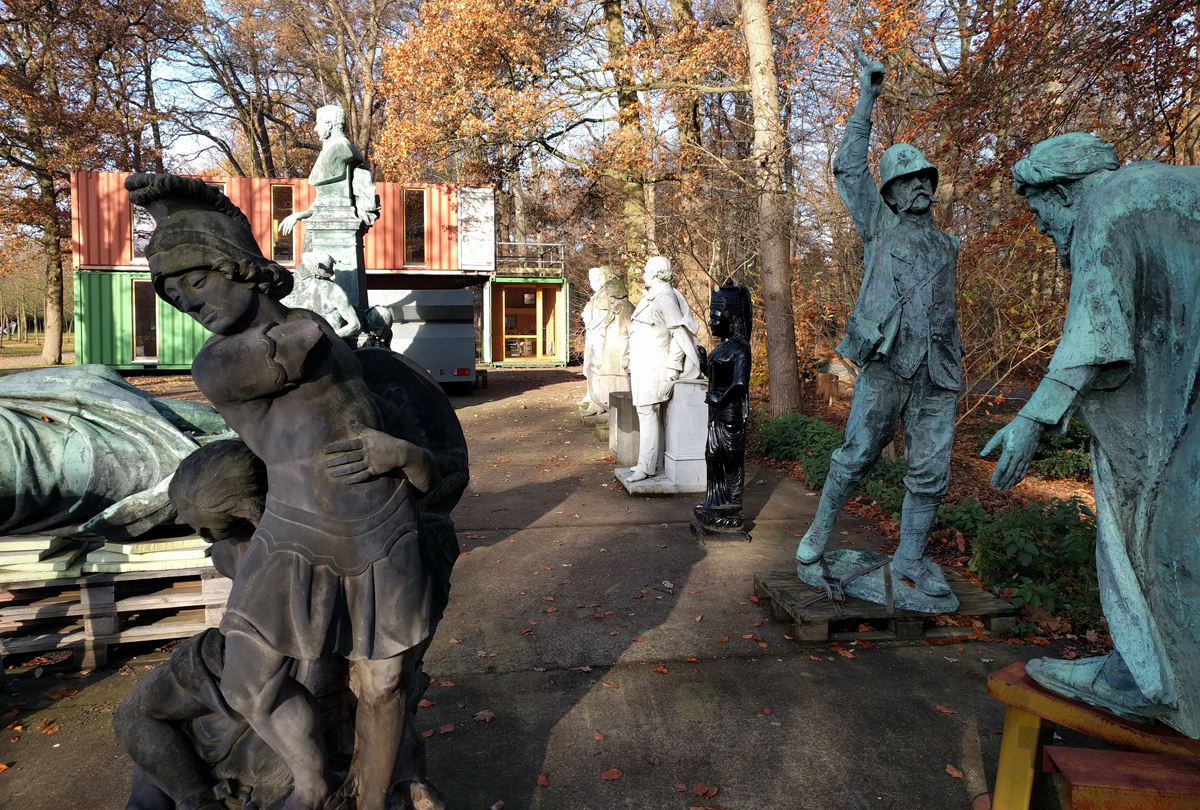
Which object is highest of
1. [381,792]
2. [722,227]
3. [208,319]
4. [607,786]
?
[722,227]

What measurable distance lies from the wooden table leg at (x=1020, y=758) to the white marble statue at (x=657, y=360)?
542 centimetres

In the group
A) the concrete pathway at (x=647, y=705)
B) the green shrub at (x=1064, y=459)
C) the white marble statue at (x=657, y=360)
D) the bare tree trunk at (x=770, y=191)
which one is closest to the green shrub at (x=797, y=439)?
the bare tree trunk at (x=770, y=191)

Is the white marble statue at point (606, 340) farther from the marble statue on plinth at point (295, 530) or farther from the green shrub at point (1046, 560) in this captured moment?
the marble statue on plinth at point (295, 530)

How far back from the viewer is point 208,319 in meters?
1.93

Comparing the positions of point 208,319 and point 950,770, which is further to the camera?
point 950,770

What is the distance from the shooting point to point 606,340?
40.9ft

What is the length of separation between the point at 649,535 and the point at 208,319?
4883 mm

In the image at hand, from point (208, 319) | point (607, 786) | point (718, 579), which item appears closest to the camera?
point (208, 319)

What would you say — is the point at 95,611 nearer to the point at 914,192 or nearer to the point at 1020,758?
the point at 1020,758

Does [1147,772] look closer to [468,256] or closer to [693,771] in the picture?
[693,771]

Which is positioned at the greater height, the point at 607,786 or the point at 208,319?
the point at 208,319

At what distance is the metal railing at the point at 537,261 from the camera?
2691 centimetres

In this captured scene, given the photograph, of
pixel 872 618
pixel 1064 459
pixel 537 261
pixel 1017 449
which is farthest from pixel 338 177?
pixel 537 261

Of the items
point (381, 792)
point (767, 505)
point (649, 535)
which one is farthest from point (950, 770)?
point (767, 505)
